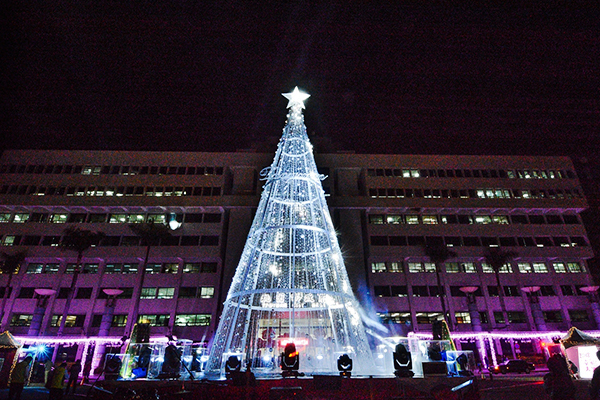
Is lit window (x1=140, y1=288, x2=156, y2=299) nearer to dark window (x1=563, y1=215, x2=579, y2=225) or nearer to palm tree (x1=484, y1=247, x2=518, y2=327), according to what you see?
palm tree (x1=484, y1=247, x2=518, y2=327)

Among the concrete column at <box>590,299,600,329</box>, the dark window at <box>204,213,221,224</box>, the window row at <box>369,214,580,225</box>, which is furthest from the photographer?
the window row at <box>369,214,580,225</box>

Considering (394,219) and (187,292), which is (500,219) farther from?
(187,292)

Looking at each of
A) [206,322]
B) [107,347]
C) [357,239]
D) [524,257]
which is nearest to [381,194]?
[357,239]

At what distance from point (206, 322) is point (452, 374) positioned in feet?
110

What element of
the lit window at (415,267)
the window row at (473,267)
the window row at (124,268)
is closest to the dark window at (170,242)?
the window row at (124,268)

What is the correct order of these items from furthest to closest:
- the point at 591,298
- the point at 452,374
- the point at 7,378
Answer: the point at 591,298 < the point at 7,378 < the point at 452,374

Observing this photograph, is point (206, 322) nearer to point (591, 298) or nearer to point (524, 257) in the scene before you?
point (524, 257)

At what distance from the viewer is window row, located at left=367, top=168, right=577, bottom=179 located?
4775 cm

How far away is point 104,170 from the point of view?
4653 cm

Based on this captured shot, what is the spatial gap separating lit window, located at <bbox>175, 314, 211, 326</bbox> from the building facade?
0.39 feet

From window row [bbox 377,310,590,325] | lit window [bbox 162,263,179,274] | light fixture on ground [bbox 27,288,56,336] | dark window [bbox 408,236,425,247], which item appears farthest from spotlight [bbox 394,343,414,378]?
light fixture on ground [bbox 27,288,56,336]

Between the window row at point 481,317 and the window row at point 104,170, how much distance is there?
29.6m

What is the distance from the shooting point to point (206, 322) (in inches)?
1553

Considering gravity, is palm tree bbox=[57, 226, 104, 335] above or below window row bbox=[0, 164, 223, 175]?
below
